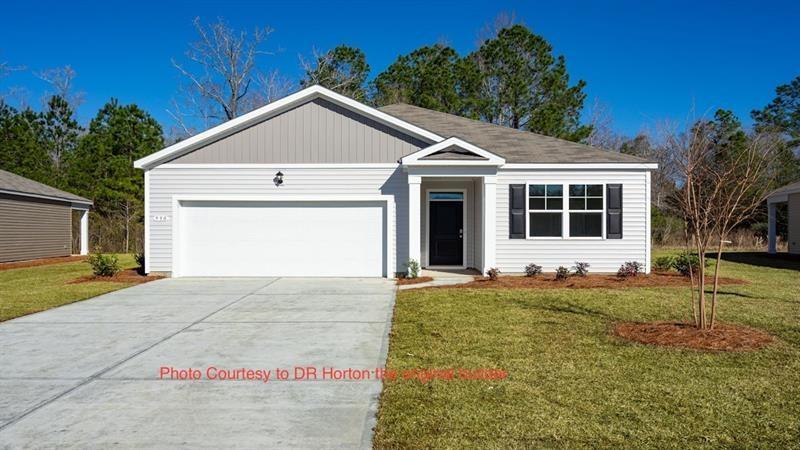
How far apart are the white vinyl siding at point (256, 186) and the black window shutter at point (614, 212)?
5.12 meters

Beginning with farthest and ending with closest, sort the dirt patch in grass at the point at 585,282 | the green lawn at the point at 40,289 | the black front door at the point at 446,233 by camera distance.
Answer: the black front door at the point at 446,233 < the dirt patch in grass at the point at 585,282 < the green lawn at the point at 40,289

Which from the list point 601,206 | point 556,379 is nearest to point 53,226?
point 601,206

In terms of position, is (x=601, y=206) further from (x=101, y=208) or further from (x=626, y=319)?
(x=101, y=208)

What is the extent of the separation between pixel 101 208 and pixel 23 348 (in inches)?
891

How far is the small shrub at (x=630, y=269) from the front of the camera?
12742 millimetres

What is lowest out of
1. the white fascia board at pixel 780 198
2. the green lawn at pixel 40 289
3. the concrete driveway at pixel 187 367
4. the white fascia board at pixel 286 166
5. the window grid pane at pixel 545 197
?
the concrete driveway at pixel 187 367

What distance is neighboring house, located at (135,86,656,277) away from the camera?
13.2m

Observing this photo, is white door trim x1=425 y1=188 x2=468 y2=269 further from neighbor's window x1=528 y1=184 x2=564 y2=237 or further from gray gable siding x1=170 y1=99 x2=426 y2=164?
neighbor's window x1=528 y1=184 x2=564 y2=237

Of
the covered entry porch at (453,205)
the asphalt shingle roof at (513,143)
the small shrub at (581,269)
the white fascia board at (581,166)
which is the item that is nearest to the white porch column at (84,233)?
the asphalt shingle roof at (513,143)

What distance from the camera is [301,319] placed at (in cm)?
806

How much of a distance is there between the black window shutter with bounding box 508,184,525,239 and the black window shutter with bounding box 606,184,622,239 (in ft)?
7.05

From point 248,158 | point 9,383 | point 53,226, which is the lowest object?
point 9,383

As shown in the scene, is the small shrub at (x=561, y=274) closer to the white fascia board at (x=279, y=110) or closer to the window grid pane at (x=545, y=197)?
the window grid pane at (x=545, y=197)

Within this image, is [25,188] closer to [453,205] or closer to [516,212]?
[453,205]
